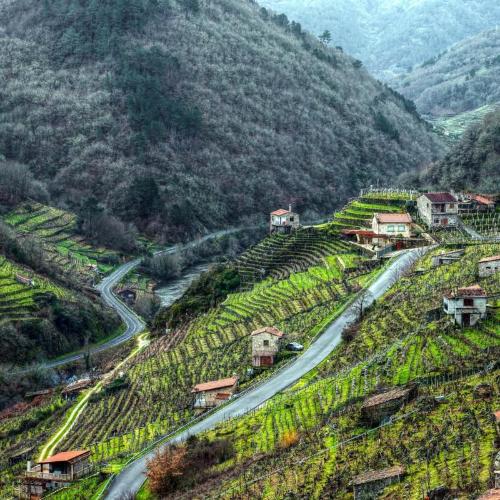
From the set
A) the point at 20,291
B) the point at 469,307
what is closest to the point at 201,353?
the point at 469,307

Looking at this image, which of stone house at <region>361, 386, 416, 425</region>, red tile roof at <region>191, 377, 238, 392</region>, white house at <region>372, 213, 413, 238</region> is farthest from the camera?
white house at <region>372, 213, 413, 238</region>

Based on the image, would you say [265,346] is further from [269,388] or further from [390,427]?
[390,427]

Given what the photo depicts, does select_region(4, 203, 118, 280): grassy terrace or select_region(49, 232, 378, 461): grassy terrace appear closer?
select_region(49, 232, 378, 461): grassy terrace

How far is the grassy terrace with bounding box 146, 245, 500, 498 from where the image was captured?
2861 cm

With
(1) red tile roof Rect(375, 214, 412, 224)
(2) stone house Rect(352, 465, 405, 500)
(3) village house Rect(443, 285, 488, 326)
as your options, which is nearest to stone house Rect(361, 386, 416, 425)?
(2) stone house Rect(352, 465, 405, 500)

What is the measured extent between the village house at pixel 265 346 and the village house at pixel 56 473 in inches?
486

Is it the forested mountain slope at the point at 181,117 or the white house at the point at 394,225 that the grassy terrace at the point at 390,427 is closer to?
the white house at the point at 394,225

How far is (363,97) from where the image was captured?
161 metres

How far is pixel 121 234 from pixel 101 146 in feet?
70.7

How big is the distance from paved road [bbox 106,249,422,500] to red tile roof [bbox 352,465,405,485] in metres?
12.4

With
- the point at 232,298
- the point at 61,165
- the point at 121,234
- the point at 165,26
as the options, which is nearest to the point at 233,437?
the point at 232,298

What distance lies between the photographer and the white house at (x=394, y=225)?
7256 centimetres

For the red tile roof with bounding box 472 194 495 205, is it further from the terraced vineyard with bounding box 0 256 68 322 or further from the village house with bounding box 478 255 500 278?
the terraced vineyard with bounding box 0 256 68 322

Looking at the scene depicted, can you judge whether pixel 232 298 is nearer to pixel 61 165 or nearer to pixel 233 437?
pixel 233 437
